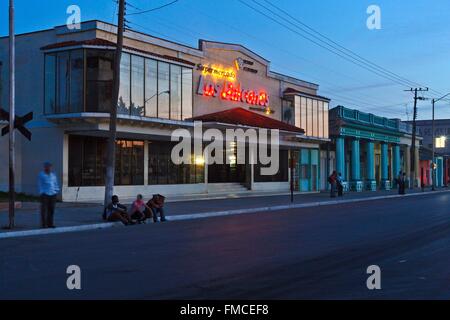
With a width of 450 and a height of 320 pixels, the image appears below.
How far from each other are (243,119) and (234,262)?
23362mm

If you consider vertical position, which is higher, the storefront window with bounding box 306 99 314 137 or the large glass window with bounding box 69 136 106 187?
the storefront window with bounding box 306 99 314 137

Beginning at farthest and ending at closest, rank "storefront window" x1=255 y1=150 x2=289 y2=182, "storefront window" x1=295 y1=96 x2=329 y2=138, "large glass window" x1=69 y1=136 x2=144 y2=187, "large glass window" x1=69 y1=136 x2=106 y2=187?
"storefront window" x1=295 y1=96 x2=329 y2=138 < "storefront window" x1=255 y1=150 x2=289 y2=182 < "large glass window" x1=69 y1=136 x2=144 y2=187 < "large glass window" x1=69 y1=136 x2=106 y2=187

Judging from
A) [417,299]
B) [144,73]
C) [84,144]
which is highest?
[144,73]

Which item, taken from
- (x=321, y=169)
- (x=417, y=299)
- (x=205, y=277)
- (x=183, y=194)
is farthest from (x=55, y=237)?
(x=321, y=169)

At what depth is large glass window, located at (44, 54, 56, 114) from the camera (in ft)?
86.1

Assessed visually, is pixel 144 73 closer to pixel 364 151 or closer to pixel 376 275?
pixel 376 275

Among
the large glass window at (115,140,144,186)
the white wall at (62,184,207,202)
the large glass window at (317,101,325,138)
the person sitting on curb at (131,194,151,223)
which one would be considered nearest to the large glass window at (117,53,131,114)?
the large glass window at (115,140,144,186)

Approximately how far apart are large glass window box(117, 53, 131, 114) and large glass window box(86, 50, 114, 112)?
924 mm

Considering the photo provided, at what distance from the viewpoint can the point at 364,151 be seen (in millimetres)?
56156

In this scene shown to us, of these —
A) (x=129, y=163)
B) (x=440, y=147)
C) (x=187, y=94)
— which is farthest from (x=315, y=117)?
(x=440, y=147)

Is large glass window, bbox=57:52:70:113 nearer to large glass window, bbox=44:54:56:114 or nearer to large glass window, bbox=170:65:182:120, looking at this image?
large glass window, bbox=44:54:56:114

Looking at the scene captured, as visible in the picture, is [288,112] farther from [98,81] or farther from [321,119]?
[98,81]

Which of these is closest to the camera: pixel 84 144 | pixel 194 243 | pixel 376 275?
pixel 376 275
